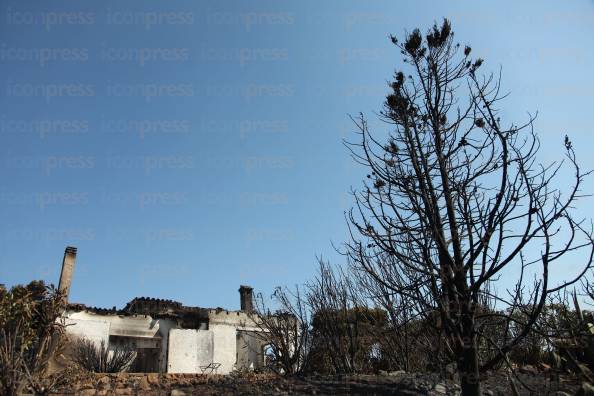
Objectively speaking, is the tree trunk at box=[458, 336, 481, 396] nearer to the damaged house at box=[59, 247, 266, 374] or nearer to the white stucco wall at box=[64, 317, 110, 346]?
the damaged house at box=[59, 247, 266, 374]

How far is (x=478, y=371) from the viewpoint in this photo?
13.8 ft

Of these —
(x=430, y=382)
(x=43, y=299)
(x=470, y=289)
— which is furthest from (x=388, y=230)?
(x=43, y=299)

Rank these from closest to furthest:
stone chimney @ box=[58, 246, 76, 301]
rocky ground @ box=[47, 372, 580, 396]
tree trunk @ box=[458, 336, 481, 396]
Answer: tree trunk @ box=[458, 336, 481, 396]
rocky ground @ box=[47, 372, 580, 396]
stone chimney @ box=[58, 246, 76, 301]

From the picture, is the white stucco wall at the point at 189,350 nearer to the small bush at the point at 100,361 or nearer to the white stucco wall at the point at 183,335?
the white stucco wall at the point at 183,335

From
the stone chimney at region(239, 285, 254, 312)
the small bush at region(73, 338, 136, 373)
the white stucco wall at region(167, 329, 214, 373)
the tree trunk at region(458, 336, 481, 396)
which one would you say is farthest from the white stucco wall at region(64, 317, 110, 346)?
the tree trunk at region(458, 336, 481, 396)

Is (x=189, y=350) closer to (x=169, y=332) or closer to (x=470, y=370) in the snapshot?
(x=169, y=332)

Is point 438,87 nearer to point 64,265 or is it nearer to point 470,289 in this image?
point 470,289

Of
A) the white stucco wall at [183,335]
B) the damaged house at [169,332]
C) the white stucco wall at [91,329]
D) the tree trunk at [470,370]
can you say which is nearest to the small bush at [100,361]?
the tree trunk at [470,370]

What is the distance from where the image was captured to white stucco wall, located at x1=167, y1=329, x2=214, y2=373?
2483cm

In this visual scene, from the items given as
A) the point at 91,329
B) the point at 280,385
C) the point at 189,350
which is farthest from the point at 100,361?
the point at 189,350

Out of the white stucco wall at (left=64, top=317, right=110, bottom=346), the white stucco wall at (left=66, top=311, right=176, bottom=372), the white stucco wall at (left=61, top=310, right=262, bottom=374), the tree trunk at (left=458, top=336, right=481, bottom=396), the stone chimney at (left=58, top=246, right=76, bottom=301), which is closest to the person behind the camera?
the tree trunk at (left=458, top=336, right=481, bottom=396)

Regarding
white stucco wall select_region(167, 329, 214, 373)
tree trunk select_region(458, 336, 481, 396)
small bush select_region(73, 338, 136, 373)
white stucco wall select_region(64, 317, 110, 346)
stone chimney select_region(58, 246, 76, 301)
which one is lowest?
tree trunk select_region(458, 336, 481, 396)

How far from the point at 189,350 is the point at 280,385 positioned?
20.1 meters

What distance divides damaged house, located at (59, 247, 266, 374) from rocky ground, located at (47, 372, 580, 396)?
1551 cm
